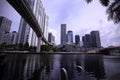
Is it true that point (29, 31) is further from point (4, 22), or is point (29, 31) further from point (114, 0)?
point (114, 0)

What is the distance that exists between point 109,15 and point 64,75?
599cm

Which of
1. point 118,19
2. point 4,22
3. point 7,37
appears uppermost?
point 4,22

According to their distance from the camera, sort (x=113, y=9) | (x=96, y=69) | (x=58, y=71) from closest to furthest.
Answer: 1. (x=113, y=9)
2. (x=58, y=71)
3. (x=96, y=69)

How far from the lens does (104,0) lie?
739 centimetres

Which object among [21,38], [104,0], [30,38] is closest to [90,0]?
[104,0]

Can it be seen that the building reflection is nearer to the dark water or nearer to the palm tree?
the dark water

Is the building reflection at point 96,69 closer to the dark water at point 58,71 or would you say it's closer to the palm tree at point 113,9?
the dark water at point 58,71

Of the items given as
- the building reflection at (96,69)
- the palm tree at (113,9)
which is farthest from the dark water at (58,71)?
the palm tree at (113,9)

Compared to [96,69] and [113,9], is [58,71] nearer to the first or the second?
[96,69]

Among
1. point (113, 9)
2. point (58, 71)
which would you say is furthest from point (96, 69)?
point (113, 9)

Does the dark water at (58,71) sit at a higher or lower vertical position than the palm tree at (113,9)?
lower

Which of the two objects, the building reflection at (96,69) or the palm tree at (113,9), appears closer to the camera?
the palm tree at (113,9)

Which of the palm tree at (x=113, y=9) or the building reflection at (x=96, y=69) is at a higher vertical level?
the palm tree at (x=113, y=9)

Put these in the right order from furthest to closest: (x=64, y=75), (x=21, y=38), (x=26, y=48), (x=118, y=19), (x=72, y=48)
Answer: (x=72, y=48) < (x=21, y=38) < (x=26, y=48) < (x=118, y=19) < (x=64, y=75)
